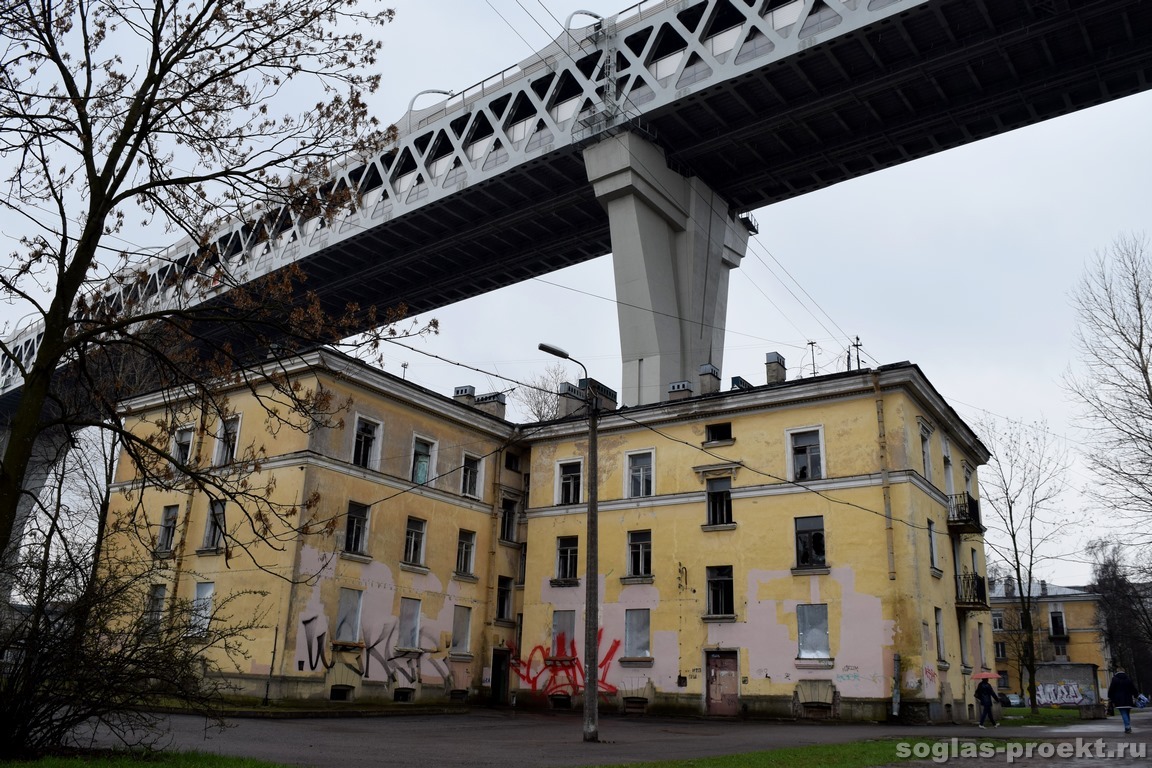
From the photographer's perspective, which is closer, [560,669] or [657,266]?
[560,669]

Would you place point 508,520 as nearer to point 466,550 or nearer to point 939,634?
point 466,550

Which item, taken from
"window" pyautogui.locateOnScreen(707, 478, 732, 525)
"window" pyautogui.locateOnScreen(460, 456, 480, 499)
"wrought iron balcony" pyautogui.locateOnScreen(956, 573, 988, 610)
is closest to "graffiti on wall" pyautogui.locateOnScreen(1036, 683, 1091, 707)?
"wrought iron balcony" pyautogui.locateOnScreen(956, 573, 988, 610)

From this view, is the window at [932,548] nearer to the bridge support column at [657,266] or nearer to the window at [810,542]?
the window at [810,542]

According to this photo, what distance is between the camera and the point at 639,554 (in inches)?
1243

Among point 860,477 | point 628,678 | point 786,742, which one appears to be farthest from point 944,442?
point 786,742

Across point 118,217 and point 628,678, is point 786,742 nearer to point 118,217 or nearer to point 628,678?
point 628,678

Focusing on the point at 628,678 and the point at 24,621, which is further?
the point at 628,678

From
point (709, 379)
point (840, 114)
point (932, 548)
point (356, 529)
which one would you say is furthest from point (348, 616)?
point (840, 114)

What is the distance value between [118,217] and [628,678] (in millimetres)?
24436

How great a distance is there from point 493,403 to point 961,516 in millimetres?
18596

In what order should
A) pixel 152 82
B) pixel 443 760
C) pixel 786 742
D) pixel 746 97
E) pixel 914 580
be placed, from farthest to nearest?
pixel 746 97, pixel 914 580, pixel 786 742, pixel 443 760, pixel 152 82

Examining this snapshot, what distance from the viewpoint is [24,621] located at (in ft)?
31.9

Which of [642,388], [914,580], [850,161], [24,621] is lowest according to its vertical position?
[24,621]

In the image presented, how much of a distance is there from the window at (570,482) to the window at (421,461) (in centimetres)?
554
